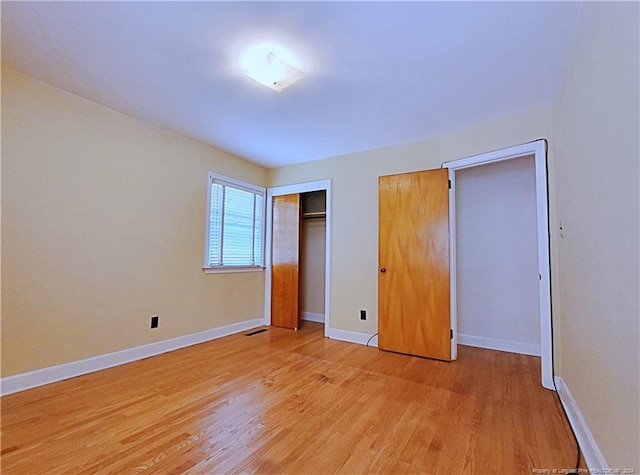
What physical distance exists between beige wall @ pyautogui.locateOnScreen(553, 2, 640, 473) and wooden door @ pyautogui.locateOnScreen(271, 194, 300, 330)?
317 centimetres

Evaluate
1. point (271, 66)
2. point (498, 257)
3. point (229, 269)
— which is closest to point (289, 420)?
point (271, 66)

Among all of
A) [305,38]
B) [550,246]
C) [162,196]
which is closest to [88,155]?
[162,196]

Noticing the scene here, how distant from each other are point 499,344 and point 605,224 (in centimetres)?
267

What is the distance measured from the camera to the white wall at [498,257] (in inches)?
136

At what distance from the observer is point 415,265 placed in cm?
335

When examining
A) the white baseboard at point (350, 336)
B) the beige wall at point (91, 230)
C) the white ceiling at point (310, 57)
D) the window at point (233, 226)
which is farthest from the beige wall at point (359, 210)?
the beige wall at point (91, 230)

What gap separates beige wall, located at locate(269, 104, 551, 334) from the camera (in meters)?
3.48

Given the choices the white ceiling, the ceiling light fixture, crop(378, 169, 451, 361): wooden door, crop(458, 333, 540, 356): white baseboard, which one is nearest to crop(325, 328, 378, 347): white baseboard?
crop(378, 169, 451, 361): wooden door

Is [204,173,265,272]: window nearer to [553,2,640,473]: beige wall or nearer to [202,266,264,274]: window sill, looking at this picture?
[202,266,264,274]: window sill

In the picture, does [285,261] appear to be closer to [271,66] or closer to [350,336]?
[350,336]

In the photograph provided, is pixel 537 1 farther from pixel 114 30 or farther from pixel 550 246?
pixel 114 30

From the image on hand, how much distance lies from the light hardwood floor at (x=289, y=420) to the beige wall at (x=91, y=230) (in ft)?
1.53

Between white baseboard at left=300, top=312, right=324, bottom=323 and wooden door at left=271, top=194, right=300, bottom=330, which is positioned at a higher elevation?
wooden door at left=271, top=194, right=300, bottom=330

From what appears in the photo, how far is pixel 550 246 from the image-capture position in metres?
2.56
